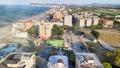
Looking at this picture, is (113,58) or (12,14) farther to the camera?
(12,14)

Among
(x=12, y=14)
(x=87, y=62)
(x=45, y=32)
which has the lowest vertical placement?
(x=12, y=14)

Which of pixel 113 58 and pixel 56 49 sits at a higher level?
pixel 113 58

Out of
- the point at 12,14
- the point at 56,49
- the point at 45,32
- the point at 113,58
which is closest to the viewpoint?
the point at 113,58

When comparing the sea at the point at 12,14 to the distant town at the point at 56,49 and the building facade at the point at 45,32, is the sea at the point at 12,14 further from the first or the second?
A: the building facade at the point at 45,32

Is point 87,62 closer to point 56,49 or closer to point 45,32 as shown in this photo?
point 56,49

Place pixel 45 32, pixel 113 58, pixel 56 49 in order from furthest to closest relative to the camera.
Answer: pixel 45 32 → pixel 56 49 → pixel 113 58

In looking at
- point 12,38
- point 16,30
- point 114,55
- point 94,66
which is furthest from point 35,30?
point 94,66

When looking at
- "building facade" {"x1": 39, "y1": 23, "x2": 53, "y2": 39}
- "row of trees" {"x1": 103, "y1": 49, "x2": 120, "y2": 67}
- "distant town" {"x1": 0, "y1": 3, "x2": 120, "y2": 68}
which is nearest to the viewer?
"distant town" {"x1": 0, "y1": 3, "x2": 120, "y2": 68}

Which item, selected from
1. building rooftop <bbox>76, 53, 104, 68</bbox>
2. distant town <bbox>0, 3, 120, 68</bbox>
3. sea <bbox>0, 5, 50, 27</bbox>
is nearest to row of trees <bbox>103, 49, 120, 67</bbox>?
distant town <bbox>0, 3, 120, 68</bbox>

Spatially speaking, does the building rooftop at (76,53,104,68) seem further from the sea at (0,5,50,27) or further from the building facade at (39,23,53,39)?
the sea at (0,5,50,27)

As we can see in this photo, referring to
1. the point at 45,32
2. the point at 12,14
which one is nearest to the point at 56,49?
the point at 45,32

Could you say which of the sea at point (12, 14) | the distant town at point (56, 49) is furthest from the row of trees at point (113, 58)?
the sea at point (12, 14)
